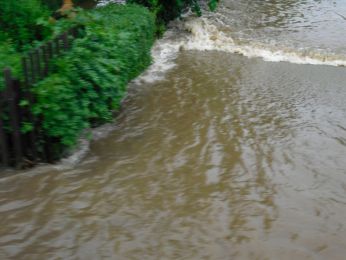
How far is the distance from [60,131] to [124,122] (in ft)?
6.50

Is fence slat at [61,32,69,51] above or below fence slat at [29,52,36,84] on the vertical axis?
above

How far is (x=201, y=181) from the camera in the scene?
212 inches

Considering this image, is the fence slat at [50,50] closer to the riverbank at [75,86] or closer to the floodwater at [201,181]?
the riverbank at [75,86]

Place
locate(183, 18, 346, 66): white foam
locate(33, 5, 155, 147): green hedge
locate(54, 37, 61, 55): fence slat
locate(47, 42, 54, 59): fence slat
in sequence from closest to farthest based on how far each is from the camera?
locate(33, 5, 155, 147): green hedge < locate(47, 42, 54, 59): fence slat < locate(54, 37, 61, 55): fence slat < locate(183, 18, 346, 66): white foam

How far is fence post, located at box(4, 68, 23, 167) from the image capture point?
15.9 feet

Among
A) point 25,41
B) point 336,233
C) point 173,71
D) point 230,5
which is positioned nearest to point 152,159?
point 336,233

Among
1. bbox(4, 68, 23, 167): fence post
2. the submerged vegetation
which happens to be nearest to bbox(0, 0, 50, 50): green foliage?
the submerged vegetation

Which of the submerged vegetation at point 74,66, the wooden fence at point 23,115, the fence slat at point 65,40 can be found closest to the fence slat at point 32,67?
the wooden fence at point 23,115

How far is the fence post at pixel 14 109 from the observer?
4855 mm

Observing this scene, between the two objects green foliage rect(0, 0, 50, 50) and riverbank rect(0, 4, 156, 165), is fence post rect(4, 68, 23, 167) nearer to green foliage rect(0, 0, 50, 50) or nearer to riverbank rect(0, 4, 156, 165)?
riverbank rect(0, 4, 156, 165)

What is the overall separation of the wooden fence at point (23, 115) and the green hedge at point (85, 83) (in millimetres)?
134

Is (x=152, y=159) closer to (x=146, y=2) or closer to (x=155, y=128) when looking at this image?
(x=155, y=128)

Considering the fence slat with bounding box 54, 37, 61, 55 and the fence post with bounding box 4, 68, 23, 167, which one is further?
the fence slat with bounding box 54, 37, 61, 55

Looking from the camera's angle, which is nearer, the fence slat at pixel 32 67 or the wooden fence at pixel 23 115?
the wooden fence at pixel 23 115
